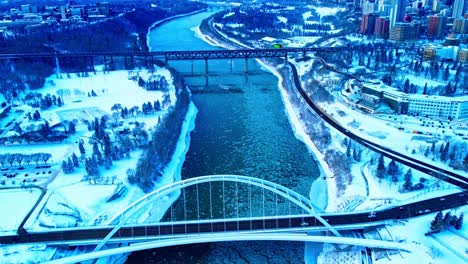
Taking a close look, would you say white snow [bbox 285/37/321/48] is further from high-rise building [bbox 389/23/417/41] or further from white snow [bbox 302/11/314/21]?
white snow [bbox 302/11/314/21]

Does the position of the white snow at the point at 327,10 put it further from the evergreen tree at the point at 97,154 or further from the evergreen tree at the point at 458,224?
the evergreen tree at the point at 458,224

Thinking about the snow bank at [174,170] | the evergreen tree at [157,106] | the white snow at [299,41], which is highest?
the white snow at [299,41]

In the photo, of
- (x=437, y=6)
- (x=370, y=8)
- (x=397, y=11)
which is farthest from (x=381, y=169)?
(x=437, y=6)

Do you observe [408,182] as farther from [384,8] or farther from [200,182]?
[384,8]

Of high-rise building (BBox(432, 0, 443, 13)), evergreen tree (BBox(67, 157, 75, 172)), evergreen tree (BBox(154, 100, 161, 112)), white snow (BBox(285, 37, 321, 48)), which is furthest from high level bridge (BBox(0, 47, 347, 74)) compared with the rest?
high-rise building (BBox(432, 0, 443, 13))

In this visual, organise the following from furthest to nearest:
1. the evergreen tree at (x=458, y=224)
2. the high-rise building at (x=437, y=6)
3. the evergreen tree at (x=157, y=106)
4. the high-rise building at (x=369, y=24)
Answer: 1. the high-rise building at (x=437, y=6)
2. the high-rise building at (x=369, y=24)
3. the evergreen tree at (x=157, y=106)
4. the evergreen tree at (x=458, y=224)

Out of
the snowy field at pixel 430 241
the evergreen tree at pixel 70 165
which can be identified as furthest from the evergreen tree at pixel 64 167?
the snowy field at pixel 430 241

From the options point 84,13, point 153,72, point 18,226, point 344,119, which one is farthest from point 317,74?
point 84,13

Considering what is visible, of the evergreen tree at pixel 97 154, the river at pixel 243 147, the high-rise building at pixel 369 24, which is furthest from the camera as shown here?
the high-rise building at pixel 369 24
